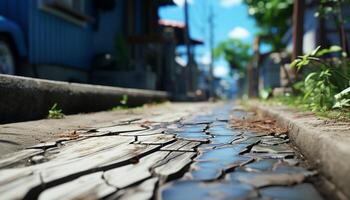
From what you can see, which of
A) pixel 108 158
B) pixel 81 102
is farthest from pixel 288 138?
pixel 81 102

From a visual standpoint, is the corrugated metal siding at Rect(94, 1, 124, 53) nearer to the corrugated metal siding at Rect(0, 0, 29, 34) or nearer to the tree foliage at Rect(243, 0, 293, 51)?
the corrugated metal siding at Rect(0, 0, 29, 34)

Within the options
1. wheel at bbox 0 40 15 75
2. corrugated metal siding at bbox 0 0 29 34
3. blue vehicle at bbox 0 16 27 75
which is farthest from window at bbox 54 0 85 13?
wheel at bbox 0 40 15 75

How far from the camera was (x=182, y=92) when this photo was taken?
18344mm

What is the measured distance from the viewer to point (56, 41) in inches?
380

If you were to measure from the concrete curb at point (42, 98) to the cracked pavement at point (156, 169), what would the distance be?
934 mm

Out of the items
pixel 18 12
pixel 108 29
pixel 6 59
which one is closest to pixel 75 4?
pixel 18 12

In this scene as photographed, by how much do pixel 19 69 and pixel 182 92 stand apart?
10412 mm

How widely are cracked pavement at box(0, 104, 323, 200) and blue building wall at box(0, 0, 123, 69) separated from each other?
5362 mm

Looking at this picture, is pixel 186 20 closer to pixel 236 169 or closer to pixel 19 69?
pixel 19 69

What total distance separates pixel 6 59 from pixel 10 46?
547mm

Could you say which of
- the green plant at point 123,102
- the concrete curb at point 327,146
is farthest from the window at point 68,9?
the concrete curb at point 327,146

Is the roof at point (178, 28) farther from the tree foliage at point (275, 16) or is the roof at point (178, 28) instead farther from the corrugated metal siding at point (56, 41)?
the corrugated metal siding at point (56, 41)

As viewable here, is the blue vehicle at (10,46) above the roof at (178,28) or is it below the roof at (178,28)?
below

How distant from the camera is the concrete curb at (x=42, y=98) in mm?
4275
